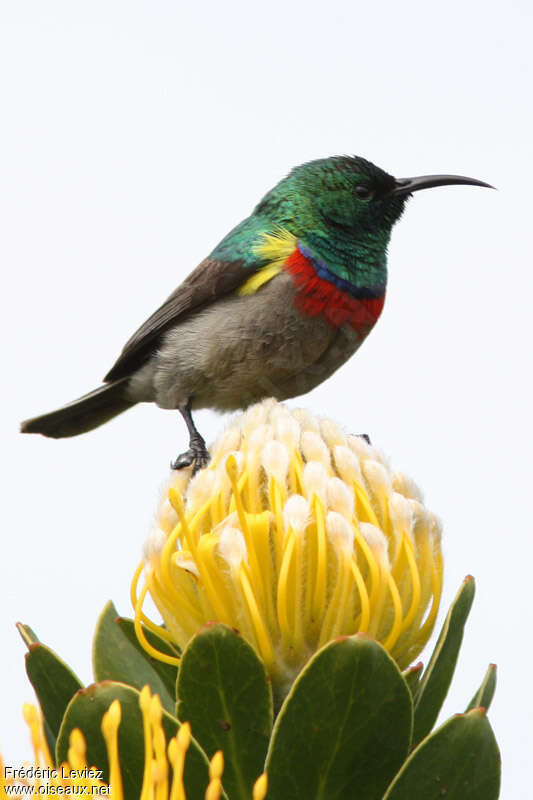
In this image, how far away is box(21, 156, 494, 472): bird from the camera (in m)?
4.91

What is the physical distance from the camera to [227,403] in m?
5.12

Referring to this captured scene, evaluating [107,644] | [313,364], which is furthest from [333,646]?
[313,364]

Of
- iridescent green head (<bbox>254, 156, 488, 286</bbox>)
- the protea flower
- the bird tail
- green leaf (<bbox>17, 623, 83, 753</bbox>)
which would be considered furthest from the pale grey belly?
green leaf (<bbox>17, 623, 83, 753</bbox>)

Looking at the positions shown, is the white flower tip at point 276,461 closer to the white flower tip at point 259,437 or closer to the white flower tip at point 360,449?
the white flower tip at point 259,437

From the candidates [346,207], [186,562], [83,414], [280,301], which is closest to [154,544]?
[186,562]

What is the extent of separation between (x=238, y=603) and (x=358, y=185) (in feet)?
11.6

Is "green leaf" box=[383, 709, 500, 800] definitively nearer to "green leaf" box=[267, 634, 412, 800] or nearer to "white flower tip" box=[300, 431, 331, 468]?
"green leaf" box=[267, 634, 412, 800]

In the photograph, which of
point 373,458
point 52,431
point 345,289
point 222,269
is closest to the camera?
point 373,458

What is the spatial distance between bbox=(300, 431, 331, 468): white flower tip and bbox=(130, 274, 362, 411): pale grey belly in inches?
100

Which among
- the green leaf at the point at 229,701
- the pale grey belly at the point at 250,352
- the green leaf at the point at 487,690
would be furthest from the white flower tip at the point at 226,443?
the pale grey belly at the point at 250,352

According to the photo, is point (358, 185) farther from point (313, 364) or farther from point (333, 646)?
point (333, 646)

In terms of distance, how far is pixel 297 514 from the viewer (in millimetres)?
2154

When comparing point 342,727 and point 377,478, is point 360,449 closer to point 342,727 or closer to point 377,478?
point 377,478

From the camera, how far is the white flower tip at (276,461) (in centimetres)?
225
